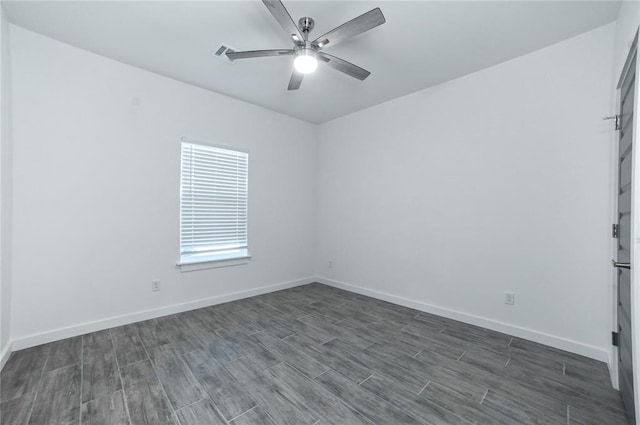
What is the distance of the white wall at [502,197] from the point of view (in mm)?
2359

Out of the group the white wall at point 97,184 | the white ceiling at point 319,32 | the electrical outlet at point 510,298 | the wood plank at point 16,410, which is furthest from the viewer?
the electrical outlet at point 510,298

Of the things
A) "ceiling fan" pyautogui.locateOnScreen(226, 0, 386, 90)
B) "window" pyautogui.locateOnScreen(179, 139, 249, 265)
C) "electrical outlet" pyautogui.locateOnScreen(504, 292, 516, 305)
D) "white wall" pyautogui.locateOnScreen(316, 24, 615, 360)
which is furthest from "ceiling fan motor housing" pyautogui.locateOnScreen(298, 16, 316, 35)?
"electrical outlet" pyautogui.locateOnScreen(504, 292, 516, 305)

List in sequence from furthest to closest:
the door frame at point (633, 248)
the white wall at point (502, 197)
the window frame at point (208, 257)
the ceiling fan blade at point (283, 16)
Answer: the window frame at point (208, 257), the white wall at point (502, 197), the ceiling fan blade at point (283, 16), the door frame at point (633, 248)

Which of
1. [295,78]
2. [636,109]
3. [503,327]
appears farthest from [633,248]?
[295,78]

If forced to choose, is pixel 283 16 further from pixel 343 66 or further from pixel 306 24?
pixel 343 66

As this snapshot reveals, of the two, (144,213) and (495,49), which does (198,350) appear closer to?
(144,213)

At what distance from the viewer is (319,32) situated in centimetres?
236

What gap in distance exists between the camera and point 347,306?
3627mm

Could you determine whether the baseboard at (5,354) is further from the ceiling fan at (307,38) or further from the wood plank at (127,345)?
the ceiling fan at (307,38)

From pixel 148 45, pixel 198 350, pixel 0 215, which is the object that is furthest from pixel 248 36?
pixel 198 350

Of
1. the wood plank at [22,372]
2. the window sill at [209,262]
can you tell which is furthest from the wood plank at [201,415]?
the window sill at [209,262]

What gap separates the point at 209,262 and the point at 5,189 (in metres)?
1.95

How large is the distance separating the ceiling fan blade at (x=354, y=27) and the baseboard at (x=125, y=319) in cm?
321

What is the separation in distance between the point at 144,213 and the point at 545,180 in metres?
4.19
